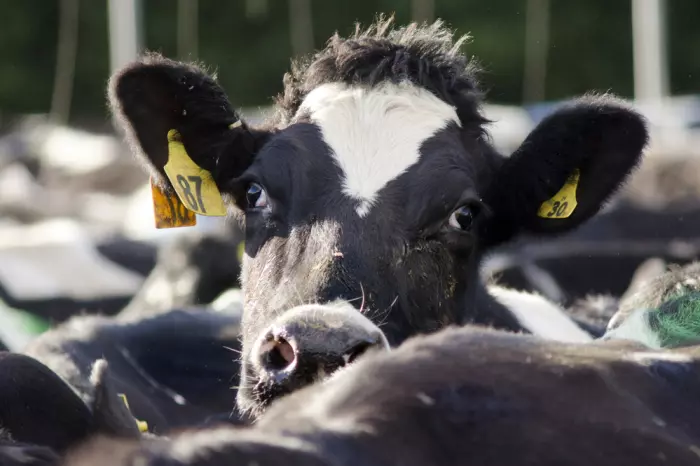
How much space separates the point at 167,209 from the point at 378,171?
35.2 inches

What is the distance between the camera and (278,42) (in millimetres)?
29594

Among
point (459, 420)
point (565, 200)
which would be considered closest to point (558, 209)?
point (565, 200)

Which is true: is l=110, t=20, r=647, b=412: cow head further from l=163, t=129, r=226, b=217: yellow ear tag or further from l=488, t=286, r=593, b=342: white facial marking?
l=488, t=286, r=593, b=342: white facial marking

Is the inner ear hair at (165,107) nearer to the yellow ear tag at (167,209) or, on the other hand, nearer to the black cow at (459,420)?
the yellow ear tag at (167,209)

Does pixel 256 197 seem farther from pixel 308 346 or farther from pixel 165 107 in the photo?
pixel 308 346

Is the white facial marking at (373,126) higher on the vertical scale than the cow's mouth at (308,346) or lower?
higher

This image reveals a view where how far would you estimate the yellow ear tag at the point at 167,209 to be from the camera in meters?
3.87

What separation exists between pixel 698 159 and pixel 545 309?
863cm

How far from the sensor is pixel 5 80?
1179 inches

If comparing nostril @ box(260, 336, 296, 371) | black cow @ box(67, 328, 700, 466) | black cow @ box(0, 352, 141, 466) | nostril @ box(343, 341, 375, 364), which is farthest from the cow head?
black cow @ box(67, 328, 700, 466)

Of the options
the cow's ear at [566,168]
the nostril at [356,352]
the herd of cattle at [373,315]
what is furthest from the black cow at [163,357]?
the nostril at [356,352]

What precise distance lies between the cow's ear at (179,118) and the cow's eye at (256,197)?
0.24 m

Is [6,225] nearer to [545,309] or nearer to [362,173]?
[545,309]

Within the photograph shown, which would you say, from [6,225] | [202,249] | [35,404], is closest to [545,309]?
[202,249]
